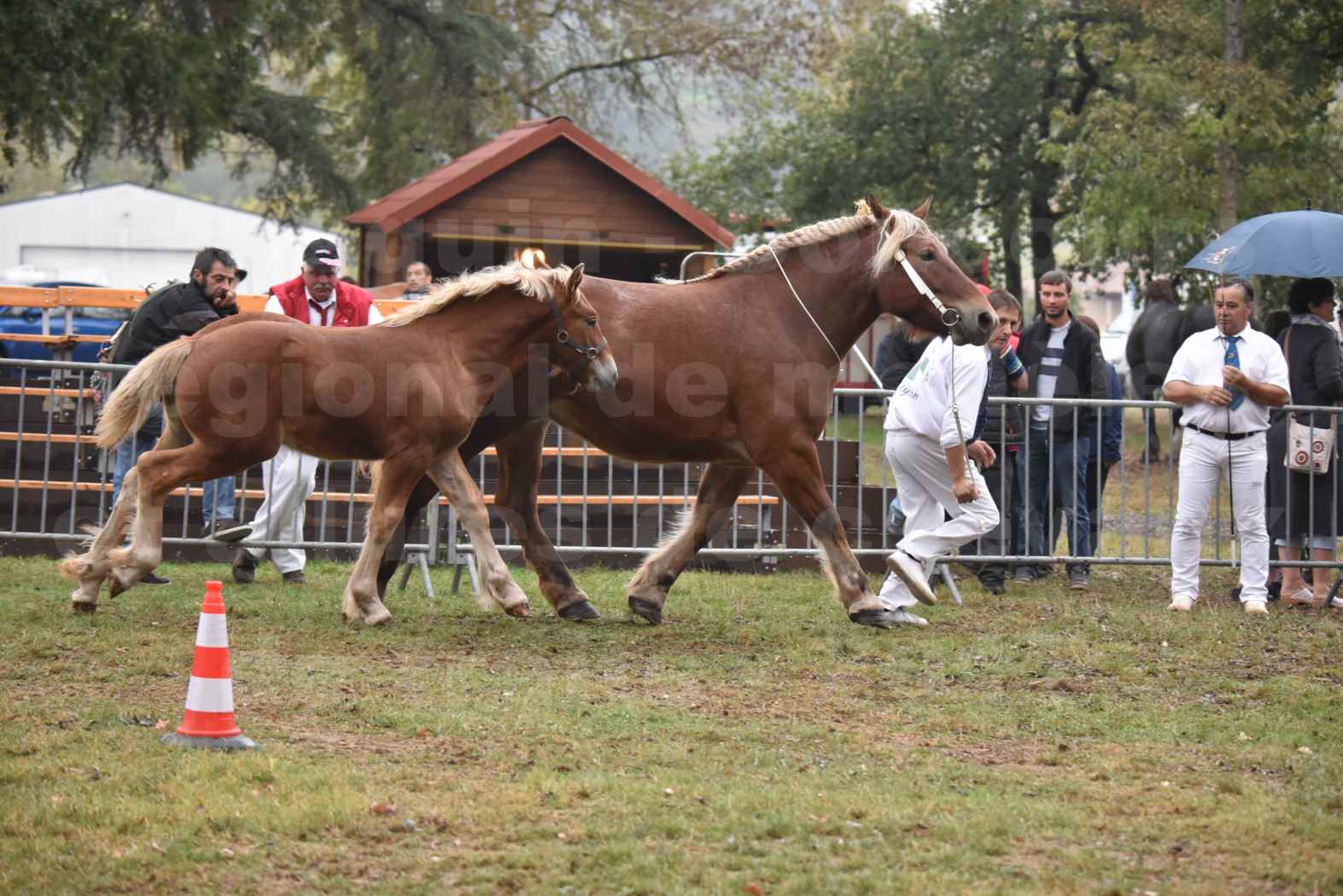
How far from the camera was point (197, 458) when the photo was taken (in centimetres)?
786

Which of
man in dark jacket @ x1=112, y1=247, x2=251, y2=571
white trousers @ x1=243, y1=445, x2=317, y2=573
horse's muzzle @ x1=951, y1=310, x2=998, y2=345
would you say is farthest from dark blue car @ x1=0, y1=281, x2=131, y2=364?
horse's muzzle @ x1=951, y1=310, x2=998, y2=345

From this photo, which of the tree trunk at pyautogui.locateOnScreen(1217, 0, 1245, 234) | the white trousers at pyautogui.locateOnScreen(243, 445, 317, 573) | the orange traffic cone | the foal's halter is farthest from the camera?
the tree trunk at pyautogui.locateOnScreen(1217, 0, 1245, 234)

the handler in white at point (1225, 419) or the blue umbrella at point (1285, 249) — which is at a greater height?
the blue umbrella at point (1285, 249)

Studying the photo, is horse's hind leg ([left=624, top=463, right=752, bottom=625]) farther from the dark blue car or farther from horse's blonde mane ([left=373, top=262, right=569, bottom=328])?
the dark blue car

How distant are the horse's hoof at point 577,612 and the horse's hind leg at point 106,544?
2.18 metres

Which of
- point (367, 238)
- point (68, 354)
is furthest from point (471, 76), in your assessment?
point (68, 354)

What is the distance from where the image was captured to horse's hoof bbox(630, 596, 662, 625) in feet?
29.1

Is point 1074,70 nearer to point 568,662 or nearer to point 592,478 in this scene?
point 592,478

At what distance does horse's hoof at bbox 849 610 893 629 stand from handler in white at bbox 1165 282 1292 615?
2.28m

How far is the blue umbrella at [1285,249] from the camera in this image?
10.8 m

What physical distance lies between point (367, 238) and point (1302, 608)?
13.9 m

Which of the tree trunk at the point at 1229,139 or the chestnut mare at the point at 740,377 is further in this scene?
the tree trunk at the point at 1229,139

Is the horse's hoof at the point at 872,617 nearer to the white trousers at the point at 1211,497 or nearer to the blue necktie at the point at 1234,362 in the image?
the white trousers at the point at 1211,497

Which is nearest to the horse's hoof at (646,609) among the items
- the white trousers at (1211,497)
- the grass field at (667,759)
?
the grass field at (667,759)
